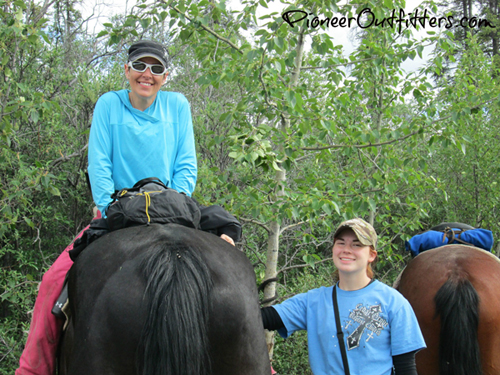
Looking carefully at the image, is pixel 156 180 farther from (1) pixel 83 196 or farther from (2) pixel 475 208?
(2) pixel 475 208

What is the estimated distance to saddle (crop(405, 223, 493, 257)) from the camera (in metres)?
3.57

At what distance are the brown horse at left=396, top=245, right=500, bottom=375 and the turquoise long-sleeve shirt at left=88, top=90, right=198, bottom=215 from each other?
6.56 ft

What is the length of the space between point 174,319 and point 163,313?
1.9 inches

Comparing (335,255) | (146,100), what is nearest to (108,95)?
(146,100)

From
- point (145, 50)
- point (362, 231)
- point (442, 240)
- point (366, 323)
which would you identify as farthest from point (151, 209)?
point (442, 240)

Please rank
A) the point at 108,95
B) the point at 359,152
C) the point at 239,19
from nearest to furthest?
the point at 108,95, the point at 239,19, the point at 359,152

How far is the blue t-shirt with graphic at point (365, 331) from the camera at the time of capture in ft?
6.87

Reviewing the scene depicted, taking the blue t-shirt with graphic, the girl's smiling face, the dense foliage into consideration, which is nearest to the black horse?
the blue t-shirt with graphic

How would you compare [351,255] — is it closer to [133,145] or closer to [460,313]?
[460,313]

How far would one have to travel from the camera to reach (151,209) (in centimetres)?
205

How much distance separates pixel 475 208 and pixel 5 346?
814cm

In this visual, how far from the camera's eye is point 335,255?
2340 millimetres

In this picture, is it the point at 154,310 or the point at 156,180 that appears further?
the point at 156,180

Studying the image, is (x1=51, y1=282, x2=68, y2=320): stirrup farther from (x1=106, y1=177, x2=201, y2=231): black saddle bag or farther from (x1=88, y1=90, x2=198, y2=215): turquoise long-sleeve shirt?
(x1=88, y1=90, x2=198, y2=215): turquoise long-sleeve shirt
